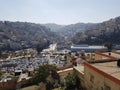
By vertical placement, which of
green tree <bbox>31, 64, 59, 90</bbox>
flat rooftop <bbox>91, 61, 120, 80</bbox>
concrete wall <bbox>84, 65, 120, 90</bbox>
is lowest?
green tree <bbox>31, 64, 59, 90</bbox>

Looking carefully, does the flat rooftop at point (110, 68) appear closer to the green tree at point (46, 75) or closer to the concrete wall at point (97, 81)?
the concrete wall at point (97, 81)

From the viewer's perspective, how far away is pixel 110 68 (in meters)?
20.2

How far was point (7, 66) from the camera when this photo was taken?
256 ft

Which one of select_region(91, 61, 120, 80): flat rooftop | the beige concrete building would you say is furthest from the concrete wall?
select_region(91, 61, 120, 80): flat rooftop

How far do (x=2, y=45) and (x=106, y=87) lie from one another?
148 metres

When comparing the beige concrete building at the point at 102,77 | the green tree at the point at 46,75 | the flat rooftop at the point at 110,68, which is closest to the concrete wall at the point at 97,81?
the beige concrete building at the point at 102,77

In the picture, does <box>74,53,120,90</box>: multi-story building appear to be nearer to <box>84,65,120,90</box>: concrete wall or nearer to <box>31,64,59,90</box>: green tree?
<box>84,65,120,90</box>: concrete wall

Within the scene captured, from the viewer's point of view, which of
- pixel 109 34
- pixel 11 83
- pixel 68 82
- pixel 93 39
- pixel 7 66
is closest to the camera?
pixel 68 82

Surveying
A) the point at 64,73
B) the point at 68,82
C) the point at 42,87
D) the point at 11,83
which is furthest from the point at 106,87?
the point at 11,83

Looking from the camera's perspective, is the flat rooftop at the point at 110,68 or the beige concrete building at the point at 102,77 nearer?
the beige concrete building at the point at 102,77

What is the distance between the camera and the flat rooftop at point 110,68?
18.1m

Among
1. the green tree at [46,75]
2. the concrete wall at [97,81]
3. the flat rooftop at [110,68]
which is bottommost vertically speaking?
the green tree at [46,75]

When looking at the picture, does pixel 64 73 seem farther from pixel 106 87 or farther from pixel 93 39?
pixel 93 39

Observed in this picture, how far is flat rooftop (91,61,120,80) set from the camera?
1812cm
